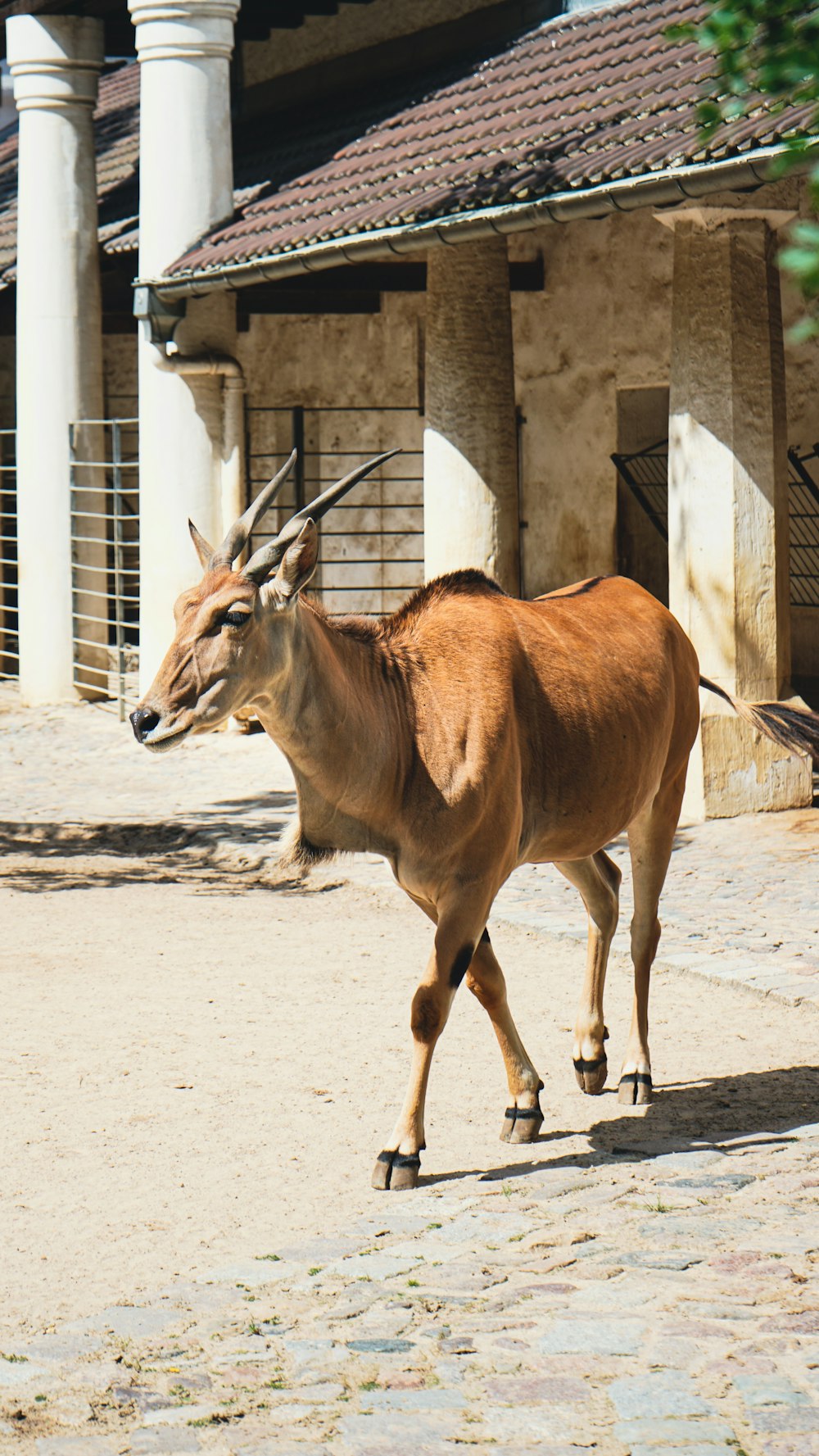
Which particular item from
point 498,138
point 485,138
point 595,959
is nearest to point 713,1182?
point 595,959

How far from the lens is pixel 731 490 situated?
9.74m

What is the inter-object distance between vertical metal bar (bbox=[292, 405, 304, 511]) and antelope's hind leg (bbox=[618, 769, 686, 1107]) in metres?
8.36

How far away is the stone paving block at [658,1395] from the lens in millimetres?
3357

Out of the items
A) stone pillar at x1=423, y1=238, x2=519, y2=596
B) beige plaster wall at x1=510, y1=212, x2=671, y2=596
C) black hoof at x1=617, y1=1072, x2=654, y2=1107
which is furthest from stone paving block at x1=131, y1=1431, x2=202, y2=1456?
beige plaster wall at x1=510, y1=212, x2=671, y2=596

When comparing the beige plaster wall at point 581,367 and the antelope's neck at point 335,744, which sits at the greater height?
the beige plaster wall at point 581,367

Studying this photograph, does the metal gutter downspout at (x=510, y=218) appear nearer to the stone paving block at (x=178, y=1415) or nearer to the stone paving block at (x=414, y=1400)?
the stone paving block at (x=414, y=1400)

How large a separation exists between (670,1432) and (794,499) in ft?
33.0

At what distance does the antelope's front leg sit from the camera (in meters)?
4.82

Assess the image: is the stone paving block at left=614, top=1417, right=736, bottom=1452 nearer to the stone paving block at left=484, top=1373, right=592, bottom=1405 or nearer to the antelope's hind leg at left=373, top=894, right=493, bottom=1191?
the stone paving block at left=484, top=1373, right=592, bottom=1405

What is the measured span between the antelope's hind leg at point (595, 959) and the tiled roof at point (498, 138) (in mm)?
3733

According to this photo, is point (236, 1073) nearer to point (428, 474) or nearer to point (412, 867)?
point (412, 867)

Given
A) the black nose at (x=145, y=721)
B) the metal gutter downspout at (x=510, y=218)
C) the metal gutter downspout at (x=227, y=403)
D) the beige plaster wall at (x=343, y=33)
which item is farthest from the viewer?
the beige plaster wall at (x=343, y=33)

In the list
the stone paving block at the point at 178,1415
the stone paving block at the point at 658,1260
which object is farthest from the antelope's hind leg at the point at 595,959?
the stone paving block at the point at 178,1415

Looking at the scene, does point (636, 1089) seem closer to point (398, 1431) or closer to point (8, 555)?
point (398, 1431)
